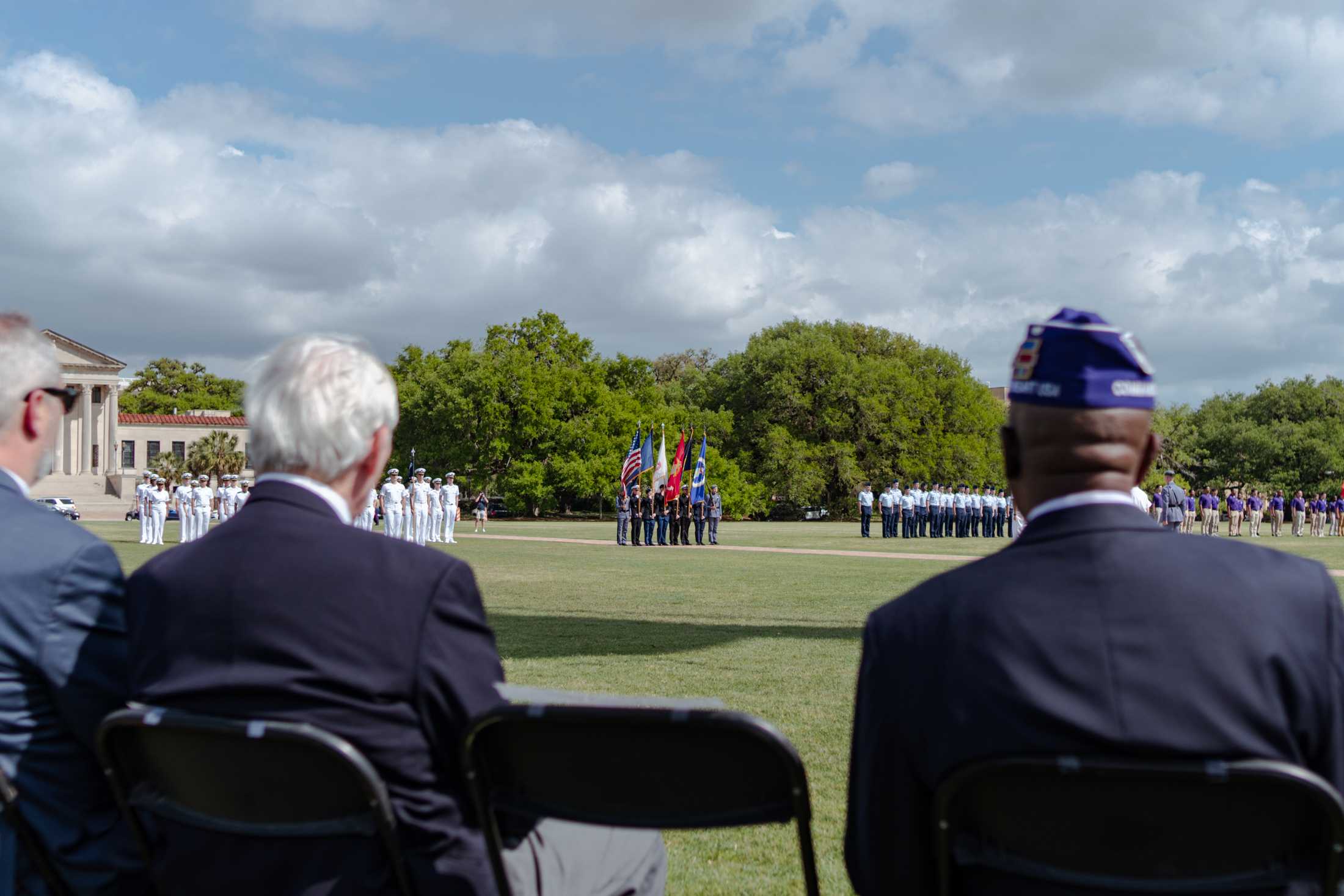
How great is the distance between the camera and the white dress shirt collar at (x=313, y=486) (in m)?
2.64

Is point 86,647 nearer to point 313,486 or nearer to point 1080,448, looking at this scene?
point 313,486

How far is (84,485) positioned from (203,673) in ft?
295

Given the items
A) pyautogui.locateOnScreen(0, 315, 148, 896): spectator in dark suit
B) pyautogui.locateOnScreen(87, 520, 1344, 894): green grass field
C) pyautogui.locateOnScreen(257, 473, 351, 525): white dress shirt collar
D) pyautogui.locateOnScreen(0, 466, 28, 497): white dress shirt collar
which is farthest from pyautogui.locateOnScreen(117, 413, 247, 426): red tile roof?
pyautogui.locateOnScreen(257, 473, 351, 525): white dress shirt collar

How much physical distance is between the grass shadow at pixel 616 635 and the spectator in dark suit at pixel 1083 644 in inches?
323

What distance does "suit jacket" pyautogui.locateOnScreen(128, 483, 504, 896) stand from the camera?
236 centimetres

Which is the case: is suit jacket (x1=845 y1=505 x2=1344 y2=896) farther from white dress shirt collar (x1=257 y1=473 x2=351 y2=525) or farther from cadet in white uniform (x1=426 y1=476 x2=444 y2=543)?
cadet in white uniform (x1=426 y1=476 x2=444 y2=543)

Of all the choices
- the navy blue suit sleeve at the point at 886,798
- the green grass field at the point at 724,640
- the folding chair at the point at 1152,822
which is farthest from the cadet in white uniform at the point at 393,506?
the folding chair at the point at 1152,822

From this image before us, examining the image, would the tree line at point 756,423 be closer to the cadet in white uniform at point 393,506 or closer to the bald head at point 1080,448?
the cadet in white uniform at point 393,506

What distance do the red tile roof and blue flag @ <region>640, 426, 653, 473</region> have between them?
73.9 metres

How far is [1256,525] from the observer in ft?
157

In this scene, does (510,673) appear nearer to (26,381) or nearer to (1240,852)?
(26,381)

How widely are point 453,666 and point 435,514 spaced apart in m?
→ 34.8

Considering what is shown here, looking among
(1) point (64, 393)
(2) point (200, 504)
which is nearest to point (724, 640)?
(1) point (64, 393)

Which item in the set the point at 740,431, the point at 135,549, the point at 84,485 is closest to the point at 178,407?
the point at 84,485
